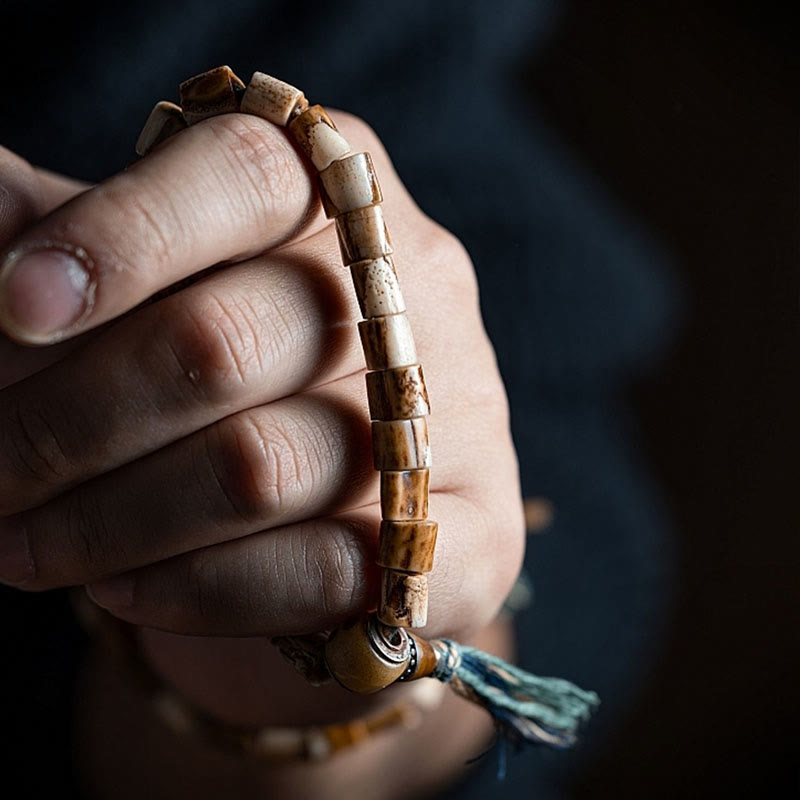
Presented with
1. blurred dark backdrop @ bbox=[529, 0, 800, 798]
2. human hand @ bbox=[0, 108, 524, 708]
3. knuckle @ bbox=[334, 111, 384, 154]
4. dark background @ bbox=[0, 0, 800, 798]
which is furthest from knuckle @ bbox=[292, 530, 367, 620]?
blurred dark backdrop @ bbox=[529, 0, 800, 798]

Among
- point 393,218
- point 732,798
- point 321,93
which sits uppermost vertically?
→ point 321,93

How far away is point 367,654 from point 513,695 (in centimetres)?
13

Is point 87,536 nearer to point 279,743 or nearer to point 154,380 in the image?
point 154,380

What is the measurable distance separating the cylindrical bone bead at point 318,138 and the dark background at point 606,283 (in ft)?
0.98

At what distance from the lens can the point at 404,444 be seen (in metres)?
0.42

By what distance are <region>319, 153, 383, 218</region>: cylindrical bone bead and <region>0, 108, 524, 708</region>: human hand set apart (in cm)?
2

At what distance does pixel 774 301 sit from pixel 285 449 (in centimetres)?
68

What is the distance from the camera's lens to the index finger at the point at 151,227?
1.21 ft

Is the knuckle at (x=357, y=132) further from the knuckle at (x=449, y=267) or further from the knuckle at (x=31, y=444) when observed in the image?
the knuckle at (x=31, y=444)

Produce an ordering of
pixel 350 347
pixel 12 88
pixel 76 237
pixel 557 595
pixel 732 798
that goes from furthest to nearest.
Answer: pixel 732 798
pixel 557 595
pixel 12 88
pixel 350 347
pixel 76 237

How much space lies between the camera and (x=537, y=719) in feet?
1.75

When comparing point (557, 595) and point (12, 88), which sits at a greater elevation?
point (12, 88)

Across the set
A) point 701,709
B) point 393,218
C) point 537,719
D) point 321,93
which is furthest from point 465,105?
point 701,709

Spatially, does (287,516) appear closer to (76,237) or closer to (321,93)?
(76,237)
